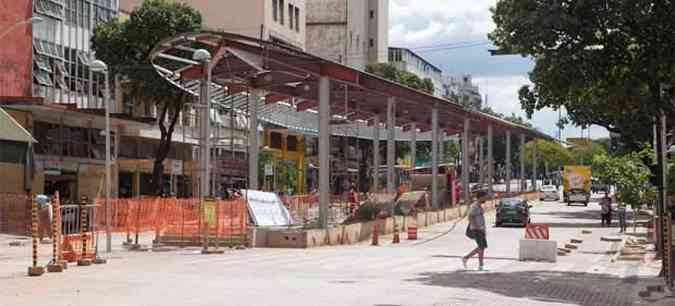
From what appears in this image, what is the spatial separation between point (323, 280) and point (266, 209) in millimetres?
14451

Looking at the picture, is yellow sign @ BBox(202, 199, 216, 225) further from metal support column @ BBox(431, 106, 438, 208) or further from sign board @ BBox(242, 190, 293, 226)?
metal support column @ BBox(431, 106, 438, 208)

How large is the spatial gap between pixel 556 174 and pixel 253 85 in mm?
136723

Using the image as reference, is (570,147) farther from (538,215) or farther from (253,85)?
(253,85)

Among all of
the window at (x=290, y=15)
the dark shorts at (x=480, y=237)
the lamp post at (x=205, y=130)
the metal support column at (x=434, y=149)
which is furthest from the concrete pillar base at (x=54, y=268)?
the window at (x=290, y=15)

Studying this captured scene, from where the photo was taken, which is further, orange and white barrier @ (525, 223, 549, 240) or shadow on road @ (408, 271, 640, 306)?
orange and white barrier @ (525, 223, 549, 240)

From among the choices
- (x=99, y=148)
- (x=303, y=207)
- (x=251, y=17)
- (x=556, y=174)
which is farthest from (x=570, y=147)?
(x=303, y=207)

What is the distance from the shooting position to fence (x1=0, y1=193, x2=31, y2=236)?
40031 mm

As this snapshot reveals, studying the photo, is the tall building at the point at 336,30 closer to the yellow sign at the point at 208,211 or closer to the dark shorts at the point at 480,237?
the yellow sign at the point at 208,211

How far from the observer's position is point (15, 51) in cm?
4972

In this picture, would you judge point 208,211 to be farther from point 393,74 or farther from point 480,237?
point 393,74

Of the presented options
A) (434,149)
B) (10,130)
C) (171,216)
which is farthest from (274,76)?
(434,149)

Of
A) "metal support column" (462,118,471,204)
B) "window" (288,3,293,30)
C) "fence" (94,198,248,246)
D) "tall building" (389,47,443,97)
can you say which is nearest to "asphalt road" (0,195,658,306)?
"fence" (94,198,248,246)

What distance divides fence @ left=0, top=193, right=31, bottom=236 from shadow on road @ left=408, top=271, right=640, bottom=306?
22267mm

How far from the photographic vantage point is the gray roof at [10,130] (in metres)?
42.5
